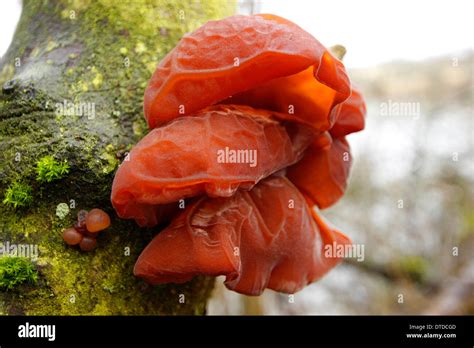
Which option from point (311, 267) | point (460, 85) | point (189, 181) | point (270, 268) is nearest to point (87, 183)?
point (189, 181)

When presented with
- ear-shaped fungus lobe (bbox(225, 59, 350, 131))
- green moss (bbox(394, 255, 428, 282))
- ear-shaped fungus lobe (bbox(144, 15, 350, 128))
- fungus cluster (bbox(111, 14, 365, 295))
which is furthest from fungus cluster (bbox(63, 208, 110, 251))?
green moss (bbox(394, 255, 428, 282))

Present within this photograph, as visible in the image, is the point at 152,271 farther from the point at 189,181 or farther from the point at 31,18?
the point at 31,18

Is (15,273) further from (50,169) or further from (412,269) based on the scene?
(412,269)

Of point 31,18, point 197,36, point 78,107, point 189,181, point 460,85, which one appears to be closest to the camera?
point 189,181

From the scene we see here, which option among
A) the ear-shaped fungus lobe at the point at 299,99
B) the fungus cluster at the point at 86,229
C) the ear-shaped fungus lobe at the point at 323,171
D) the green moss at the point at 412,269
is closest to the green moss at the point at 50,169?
the fungus cluster at the point at 86,229

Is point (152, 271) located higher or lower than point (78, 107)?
lower

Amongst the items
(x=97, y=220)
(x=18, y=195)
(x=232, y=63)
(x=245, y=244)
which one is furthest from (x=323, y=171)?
(x=18, y=195)

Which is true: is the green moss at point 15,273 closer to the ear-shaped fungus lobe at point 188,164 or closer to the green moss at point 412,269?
the ear-shaped fungus lobe at point 188,164
